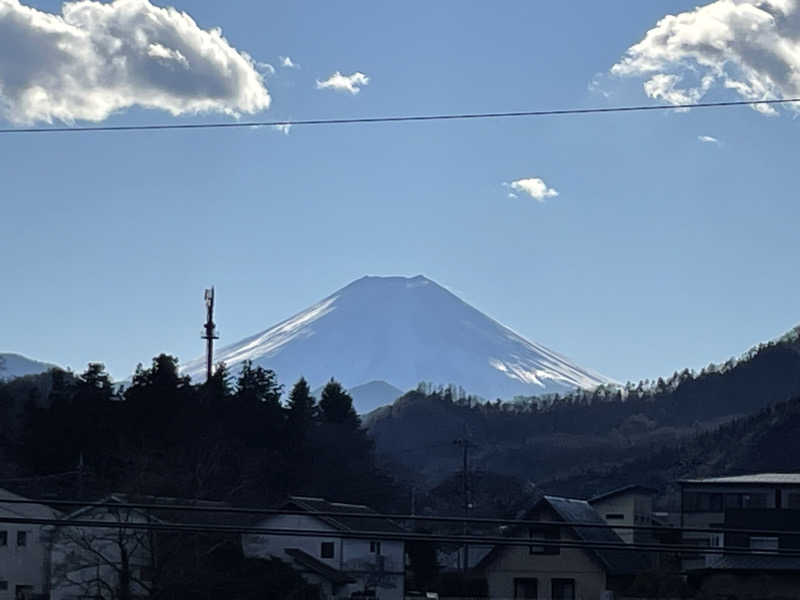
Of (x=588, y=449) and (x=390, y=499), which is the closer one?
(x=390, y=499)

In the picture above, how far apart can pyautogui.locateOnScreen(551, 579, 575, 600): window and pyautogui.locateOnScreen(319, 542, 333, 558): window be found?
25.1 ft

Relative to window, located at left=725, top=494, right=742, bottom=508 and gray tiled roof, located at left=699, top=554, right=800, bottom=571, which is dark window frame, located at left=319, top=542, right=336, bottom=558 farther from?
gray tiled roof, located at left=699, top=554, right=800, bottom=571

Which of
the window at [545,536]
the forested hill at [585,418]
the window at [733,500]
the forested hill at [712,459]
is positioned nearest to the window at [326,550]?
the window at [545,536]

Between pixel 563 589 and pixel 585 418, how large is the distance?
13691cm

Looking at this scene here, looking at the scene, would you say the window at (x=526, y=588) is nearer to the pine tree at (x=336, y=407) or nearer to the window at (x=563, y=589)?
the window at (x=563, y=589)

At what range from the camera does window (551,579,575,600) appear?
40.9 metres

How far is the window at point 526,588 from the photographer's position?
1612 inches

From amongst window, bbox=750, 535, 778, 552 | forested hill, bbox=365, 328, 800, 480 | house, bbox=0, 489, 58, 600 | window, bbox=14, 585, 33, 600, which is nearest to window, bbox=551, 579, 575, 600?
window, bbox=750, 535, 778, 552

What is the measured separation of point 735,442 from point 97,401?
6601cm

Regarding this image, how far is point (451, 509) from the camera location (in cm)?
8244

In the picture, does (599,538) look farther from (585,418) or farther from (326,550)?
(585,418)

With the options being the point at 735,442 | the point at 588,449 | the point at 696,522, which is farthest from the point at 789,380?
the point at 696,522

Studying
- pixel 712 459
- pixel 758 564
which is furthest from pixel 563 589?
pixel 712 459

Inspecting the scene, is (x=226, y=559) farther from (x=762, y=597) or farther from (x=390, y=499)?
(x=390, y=499)
